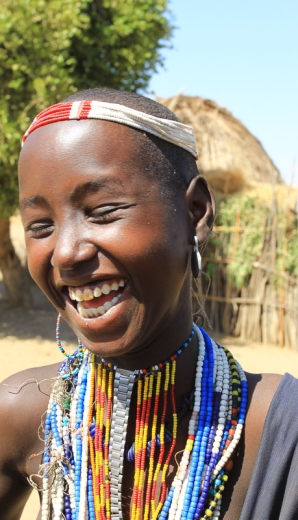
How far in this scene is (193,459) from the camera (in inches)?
53.6

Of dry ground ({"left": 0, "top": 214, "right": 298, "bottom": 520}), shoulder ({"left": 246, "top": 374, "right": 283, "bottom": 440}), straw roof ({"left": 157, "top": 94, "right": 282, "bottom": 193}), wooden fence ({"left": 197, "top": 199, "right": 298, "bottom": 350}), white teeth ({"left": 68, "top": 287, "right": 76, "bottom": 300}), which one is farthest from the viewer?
straw roof ({"left": 157, "top": 94, "right": 282, "bottom": 193})

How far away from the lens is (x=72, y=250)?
46.8 inches

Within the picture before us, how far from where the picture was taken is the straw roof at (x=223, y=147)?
10.4 m

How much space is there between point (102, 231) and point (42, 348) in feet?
23.5

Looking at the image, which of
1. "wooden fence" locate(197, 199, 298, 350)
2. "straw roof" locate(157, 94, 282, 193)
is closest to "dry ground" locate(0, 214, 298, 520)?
"wooden fence" locate(197, 199, 298, 350)

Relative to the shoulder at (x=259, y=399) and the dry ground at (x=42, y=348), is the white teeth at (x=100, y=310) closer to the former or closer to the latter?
the shoulder at (x=259, y=399)

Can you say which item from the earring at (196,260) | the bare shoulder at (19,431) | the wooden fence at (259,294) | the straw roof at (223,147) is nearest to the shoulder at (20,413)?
the bare shoulder at (19,431)

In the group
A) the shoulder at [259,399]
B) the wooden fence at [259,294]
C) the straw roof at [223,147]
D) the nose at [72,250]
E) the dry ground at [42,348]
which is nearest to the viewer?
the nose at [72,250]

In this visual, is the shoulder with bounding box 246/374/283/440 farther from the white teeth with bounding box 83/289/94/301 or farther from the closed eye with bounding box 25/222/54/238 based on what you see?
the closed eye with bounding box 25/222/54/238

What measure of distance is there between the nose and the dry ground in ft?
19.1

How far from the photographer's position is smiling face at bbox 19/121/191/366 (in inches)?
47.2

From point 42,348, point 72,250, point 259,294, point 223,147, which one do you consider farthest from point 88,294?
point 223,147

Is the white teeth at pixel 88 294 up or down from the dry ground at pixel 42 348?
up

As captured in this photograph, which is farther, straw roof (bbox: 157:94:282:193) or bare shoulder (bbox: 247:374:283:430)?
straw roof (bbox: 157:94:282:193)
